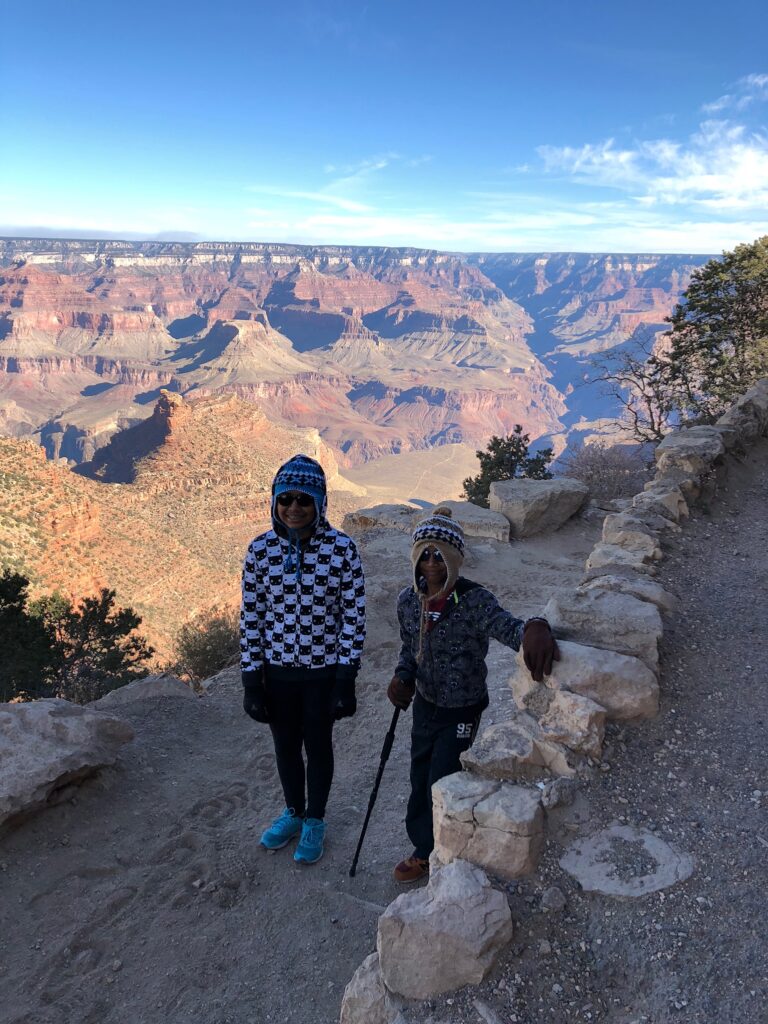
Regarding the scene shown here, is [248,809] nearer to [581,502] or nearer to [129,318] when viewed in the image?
[581,502]

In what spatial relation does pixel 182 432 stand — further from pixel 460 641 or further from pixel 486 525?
pixel 460 641

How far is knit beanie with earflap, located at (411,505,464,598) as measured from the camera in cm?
302

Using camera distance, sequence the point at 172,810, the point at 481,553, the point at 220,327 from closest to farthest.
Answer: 1. the point at 172,810
2. the point at 481,553
3. the point at 220,327

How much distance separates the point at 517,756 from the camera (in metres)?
3.12

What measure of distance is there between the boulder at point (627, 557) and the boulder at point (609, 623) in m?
1.45

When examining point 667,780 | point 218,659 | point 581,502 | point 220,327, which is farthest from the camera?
point 220,327

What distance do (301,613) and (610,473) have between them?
14.9m

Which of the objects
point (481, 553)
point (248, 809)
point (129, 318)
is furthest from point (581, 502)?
point (129, 318)

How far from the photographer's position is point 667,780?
10.4ft

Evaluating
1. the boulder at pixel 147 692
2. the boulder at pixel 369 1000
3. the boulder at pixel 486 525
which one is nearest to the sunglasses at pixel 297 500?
the boulder at pixel 369 1000

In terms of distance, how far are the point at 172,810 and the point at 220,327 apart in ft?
593

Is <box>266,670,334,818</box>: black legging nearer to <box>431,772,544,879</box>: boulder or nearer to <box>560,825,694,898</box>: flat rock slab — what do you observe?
<box>431,772,544,879</box>: boulder

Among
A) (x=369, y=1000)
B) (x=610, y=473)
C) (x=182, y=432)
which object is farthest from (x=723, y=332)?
(x=182, y=432)

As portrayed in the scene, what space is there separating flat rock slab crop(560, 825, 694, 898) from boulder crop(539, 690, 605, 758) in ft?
1.37
